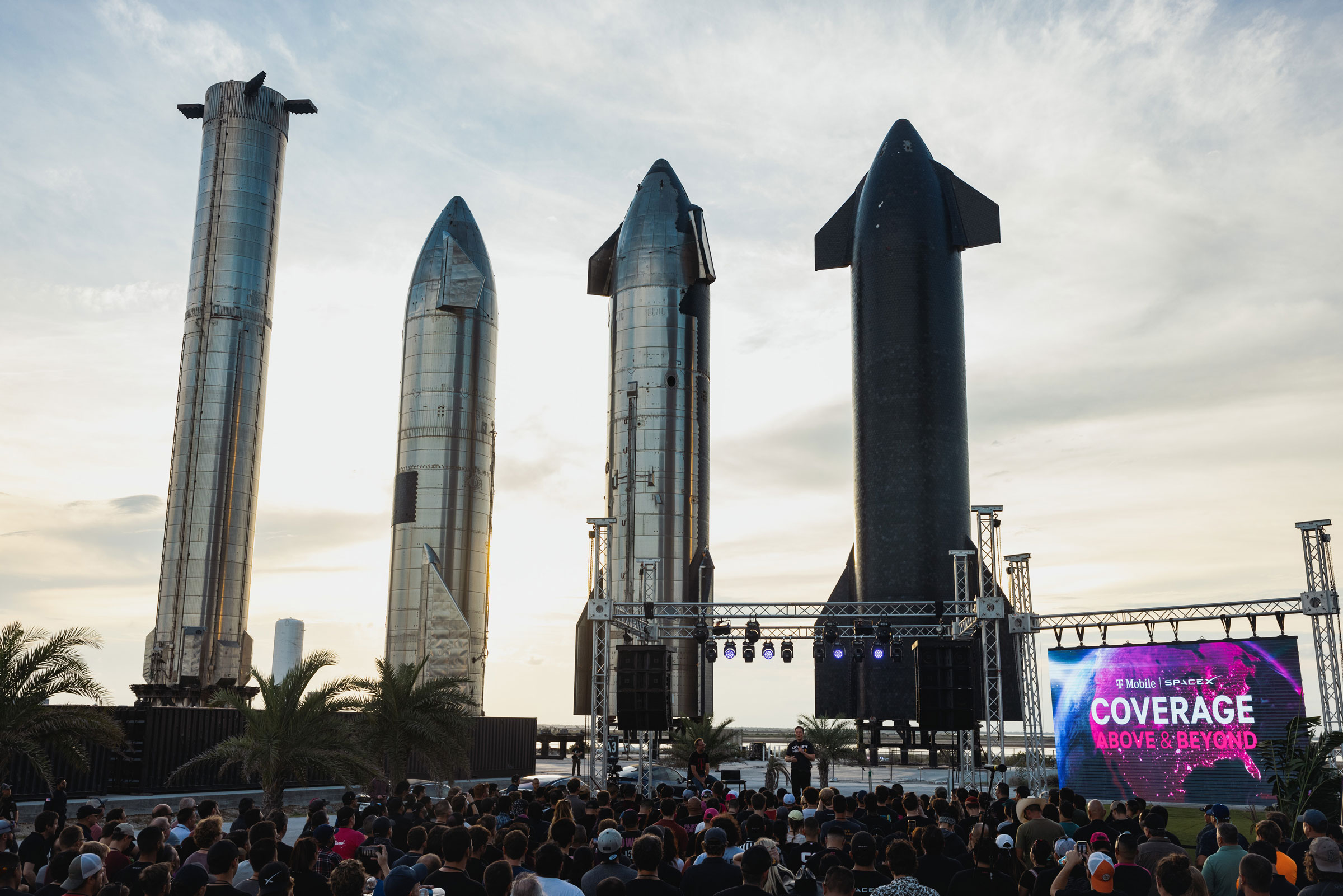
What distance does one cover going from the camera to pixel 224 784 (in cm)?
2967

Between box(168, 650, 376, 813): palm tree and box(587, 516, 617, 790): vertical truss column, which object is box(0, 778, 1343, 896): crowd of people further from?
box(587, 516, 617, 790): vertical truss column

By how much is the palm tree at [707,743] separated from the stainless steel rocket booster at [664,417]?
350cm

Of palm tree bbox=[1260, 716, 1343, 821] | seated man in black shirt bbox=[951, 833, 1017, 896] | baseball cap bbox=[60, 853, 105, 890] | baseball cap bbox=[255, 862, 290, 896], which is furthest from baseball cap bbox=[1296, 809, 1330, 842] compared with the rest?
palm tree bbox=[1260, 716, 1343, 821]

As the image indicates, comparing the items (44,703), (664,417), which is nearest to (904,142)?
(664,417)

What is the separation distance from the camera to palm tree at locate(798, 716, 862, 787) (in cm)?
4150

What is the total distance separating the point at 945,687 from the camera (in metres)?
27.5

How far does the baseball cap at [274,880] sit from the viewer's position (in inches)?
265

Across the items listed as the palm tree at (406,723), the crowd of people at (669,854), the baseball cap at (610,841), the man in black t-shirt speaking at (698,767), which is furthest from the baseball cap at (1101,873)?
the palm tree at (406,723)

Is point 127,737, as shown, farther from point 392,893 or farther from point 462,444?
point 392,893

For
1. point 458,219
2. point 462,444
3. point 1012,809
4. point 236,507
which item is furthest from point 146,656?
point 1012,809

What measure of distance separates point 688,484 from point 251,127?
2404 cm

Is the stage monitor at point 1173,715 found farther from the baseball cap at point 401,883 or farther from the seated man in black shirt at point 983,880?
the baseball cap at point 401,883

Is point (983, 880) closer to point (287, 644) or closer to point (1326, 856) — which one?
point (1326, 856)

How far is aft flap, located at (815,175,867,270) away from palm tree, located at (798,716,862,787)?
18368mm
